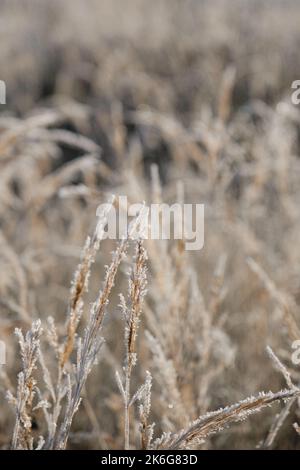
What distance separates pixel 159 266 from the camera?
3.11ft

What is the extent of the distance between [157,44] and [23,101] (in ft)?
5.93

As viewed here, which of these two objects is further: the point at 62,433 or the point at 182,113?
the point at 182,113

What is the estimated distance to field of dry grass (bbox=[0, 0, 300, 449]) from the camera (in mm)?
690

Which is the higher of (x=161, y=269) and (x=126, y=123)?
(x=126, y=123)

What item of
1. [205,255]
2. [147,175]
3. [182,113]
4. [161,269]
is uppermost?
[182,113]

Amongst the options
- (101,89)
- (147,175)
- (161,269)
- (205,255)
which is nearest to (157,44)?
(101,89)

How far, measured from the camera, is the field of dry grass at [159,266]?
→ 690 millimetres

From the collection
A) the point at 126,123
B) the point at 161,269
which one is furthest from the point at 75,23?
the point at 161,269

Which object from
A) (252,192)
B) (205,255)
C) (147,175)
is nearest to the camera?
(252,192)

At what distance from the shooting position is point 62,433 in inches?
27.2
